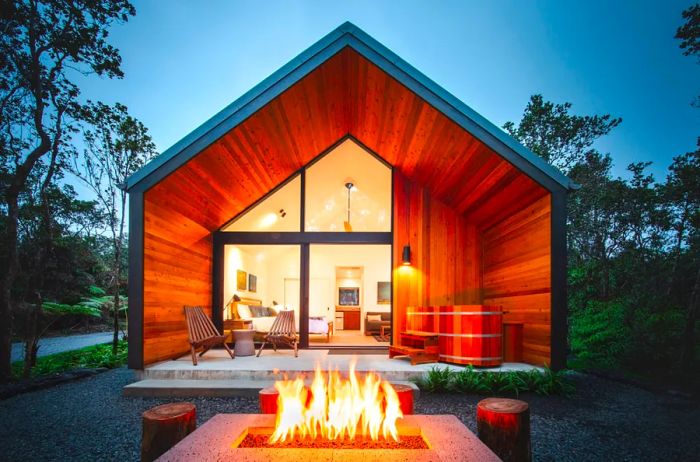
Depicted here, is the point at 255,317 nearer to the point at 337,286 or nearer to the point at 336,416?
the point at 337,286

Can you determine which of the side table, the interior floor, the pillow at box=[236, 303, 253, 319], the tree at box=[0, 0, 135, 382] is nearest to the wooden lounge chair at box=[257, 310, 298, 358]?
the side table

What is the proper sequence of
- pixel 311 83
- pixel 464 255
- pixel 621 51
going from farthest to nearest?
pixel 621 51 → pixel 464 255 → pixel 311 83

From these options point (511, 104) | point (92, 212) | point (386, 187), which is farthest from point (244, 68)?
point (386, 187)

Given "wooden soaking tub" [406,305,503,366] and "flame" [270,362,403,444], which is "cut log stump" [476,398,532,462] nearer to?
"flame" [270,362,403,444]

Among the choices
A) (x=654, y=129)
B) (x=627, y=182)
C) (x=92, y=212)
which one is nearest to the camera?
(x=627, y=182)

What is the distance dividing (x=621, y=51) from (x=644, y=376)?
186 ft

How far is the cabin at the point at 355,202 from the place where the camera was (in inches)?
191

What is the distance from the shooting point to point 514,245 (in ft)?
18.8

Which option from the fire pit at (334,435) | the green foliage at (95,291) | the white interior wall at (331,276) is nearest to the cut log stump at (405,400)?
the fire pit at (334,435)

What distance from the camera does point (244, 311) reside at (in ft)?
25.8

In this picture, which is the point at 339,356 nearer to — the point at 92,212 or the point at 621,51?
the point at 92,212

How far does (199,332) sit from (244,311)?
84.5 inches

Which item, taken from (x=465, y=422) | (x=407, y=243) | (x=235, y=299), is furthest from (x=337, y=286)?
(x=465, y=422)

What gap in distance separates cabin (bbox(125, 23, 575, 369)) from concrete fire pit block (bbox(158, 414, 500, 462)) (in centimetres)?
327
